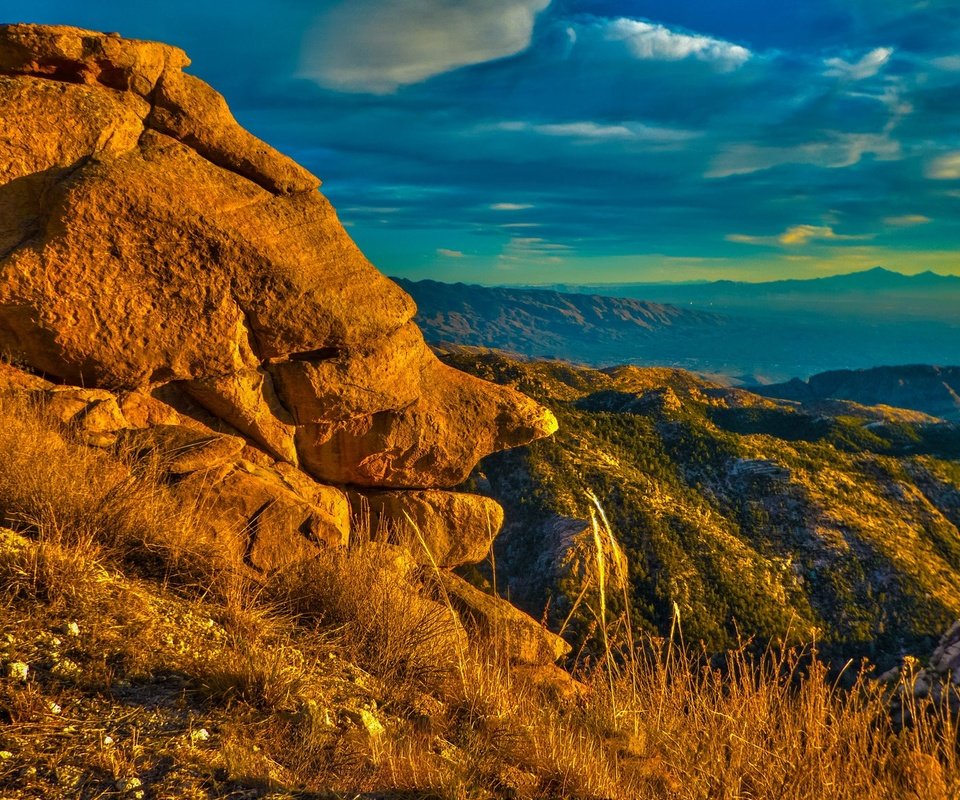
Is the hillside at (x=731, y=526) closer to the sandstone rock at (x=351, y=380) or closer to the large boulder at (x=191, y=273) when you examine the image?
the sandstone rock at (x=351, y=380)

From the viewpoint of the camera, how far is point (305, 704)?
191 inches

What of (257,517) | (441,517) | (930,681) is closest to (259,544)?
(257,517)

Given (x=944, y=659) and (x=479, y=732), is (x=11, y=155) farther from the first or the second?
(x=944, y=659)

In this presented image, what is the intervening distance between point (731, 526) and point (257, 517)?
2178 inches

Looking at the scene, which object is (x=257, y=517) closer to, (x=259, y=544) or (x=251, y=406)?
(x=259, y=544)

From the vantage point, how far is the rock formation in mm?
10078

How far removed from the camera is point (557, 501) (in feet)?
169

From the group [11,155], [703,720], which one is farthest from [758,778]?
[11,155]

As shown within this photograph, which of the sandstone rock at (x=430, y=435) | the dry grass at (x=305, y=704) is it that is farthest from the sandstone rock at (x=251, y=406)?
the dry grass at (x=305, y=704)

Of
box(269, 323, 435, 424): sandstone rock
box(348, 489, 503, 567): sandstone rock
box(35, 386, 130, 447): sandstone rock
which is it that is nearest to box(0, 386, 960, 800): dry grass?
box(35, 386, 130, 447): sandstone rock

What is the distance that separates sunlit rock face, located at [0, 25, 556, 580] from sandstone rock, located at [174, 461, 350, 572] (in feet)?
0.11

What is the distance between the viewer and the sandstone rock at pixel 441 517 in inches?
556

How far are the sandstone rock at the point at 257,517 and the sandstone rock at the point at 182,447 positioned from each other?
0.62 feet

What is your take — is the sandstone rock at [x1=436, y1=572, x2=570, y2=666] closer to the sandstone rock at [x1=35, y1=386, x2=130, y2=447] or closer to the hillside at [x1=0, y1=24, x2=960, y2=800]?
the hillside at [x1=0, y1=24, x2=960, y2=800]
